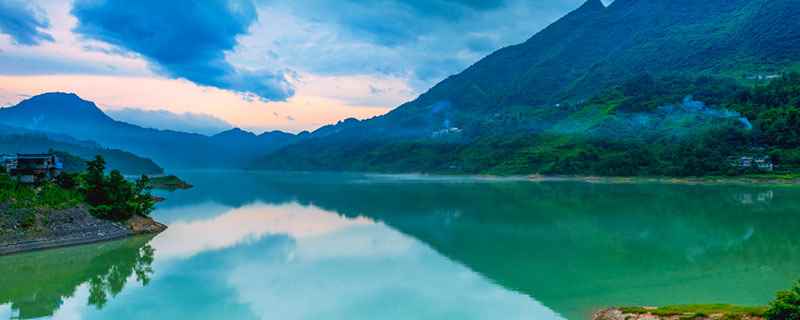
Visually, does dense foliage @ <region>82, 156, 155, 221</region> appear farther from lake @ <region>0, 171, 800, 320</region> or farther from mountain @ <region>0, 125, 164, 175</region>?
mountain @ <region>0, 125, 164, 175</region>

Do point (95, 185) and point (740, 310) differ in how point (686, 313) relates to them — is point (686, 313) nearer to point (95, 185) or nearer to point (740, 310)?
point (740, 310)

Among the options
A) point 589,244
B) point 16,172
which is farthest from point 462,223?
point 16,172

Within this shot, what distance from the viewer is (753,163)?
8875 centimetres

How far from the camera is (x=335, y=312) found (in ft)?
61.2

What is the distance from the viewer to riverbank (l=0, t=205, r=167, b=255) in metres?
28.9

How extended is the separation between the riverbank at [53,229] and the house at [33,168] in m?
5.34

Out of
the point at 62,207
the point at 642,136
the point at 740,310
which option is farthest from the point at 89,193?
the point at 642,136

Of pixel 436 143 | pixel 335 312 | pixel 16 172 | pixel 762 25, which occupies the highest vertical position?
pixel 762 25

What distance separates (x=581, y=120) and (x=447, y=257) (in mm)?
135062

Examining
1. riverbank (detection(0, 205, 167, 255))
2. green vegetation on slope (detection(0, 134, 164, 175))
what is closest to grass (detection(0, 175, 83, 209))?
riverbank (detection(0, 205, 167, 255))

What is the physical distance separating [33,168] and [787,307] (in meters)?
45.5

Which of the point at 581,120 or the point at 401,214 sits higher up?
the point at 581,120

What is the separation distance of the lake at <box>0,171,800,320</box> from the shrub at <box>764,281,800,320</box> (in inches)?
248

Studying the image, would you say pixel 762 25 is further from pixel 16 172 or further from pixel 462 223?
pixel 16 172
